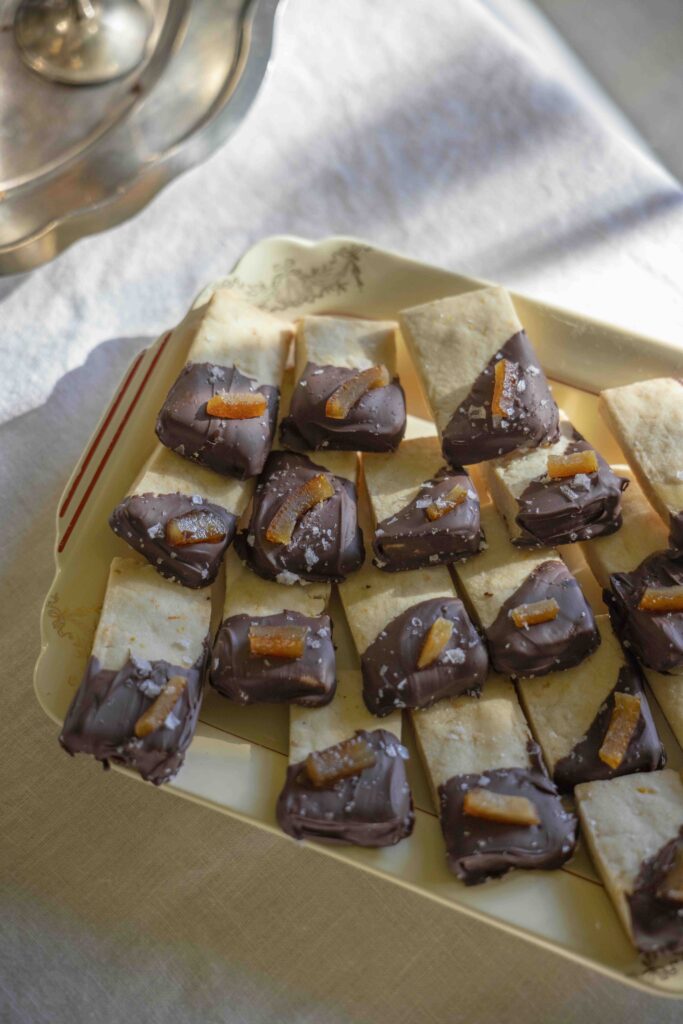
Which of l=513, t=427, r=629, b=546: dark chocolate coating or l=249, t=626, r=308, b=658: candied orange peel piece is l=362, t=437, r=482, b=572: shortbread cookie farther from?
l=249, t=626, r=308, b=658: candied orange peel piece

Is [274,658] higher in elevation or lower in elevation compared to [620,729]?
higher

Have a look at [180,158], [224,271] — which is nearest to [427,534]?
[224,271]

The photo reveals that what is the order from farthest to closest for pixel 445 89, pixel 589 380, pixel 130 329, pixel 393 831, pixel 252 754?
pixel 445 89 → pixel 130 329 → pixel 589 380 → pixel 252 754 → pixel 393 831

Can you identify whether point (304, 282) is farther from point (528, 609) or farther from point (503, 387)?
point (528, 609)

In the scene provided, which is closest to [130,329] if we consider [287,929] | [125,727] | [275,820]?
[125,727]

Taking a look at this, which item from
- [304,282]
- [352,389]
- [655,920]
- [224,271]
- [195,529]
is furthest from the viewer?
[224,271]

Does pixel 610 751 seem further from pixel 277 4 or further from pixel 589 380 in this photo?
pixel 277 4
